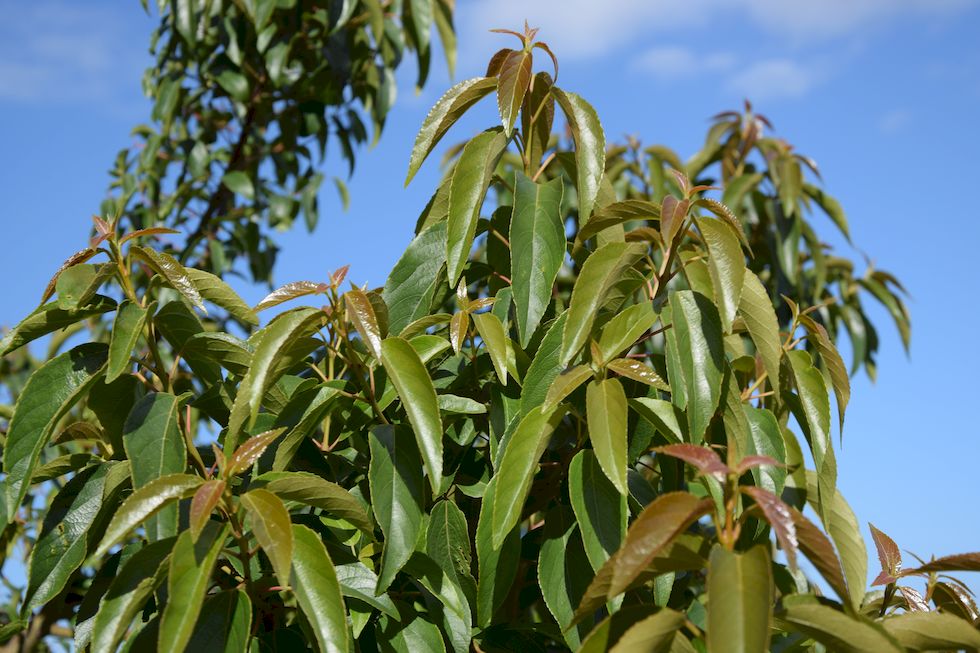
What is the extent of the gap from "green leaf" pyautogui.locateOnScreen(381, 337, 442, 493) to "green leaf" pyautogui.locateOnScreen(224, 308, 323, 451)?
0.09 m

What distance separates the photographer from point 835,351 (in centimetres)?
115

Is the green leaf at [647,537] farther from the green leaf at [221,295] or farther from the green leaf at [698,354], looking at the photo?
the green leaf at [221,295]

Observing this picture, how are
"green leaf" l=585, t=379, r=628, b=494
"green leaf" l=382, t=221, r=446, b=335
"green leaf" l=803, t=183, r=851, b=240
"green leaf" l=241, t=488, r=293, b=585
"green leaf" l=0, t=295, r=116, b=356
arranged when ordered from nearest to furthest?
"green leaf" l=241, t=488, r=293, b=585 → "green leaf" l=585, t=379, r=628, b=494 → "green leaf" l=0, t=295, r=116, b=356 → "green leaf" l=382, t=221, r=446, b=335 → "green leaf" l=803, t=183, r=851, b=240

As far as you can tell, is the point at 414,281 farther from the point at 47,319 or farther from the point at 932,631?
the point at 932,631

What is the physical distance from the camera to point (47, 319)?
1.18 meters

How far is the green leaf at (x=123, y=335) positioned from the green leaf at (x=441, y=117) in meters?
0.38

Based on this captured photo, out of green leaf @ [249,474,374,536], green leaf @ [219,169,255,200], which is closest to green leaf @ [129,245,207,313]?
green leaf @ [249,474,374,536]

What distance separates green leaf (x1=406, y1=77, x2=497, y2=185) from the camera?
1244mm

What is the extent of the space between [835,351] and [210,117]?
11.4 ft

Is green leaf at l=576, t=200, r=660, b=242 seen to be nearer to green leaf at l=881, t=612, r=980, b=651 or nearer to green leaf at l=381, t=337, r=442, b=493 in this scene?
green leaf at l=381, t=337, r=442, b=493

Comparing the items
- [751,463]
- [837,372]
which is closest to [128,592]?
[751,463]

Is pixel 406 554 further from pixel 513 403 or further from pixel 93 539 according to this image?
pixel 93 539

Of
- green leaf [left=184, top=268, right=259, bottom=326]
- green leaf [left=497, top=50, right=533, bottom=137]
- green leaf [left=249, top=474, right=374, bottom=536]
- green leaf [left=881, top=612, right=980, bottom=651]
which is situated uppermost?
green leaf [left=497, top=50, right=533, bottom=137]

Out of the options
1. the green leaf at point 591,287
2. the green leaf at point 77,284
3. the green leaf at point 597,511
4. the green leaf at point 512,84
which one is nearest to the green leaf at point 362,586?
the green leaf at point 597,511
